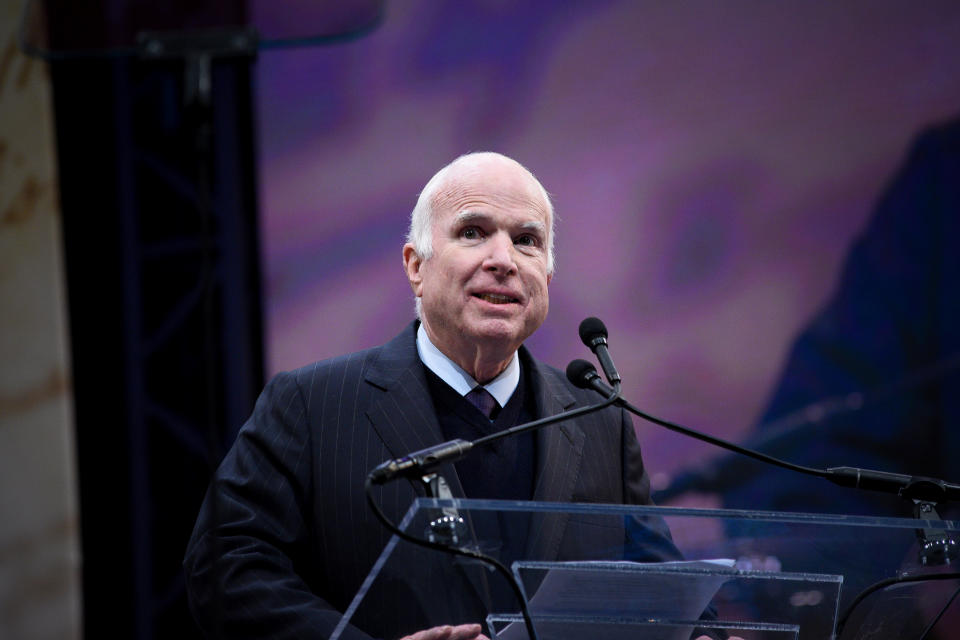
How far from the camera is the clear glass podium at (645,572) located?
1.47 metres

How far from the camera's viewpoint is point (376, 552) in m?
2.06

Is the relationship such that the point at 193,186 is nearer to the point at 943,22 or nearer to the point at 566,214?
the point at 566,214

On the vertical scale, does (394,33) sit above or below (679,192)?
above

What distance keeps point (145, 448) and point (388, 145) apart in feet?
4.37

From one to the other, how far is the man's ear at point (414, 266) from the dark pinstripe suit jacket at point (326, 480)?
0.33 ft

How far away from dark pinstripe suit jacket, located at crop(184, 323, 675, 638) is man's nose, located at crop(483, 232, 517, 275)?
0.86 feet


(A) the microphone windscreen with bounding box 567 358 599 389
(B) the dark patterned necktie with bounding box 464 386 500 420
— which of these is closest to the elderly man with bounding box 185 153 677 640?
(B) the dark patterned necktie with bounding box 464 386 500 420

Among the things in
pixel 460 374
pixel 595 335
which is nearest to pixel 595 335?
pixel 595 335

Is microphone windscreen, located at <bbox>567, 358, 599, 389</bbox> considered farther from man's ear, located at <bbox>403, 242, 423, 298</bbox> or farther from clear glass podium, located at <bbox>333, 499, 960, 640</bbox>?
man's ear, located at <bbox>403, 242, 423, 298</bbox>

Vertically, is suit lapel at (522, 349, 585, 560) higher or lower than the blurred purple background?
lower

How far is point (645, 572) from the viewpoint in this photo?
4.74 ft

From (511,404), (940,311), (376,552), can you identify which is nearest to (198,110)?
(376,552)

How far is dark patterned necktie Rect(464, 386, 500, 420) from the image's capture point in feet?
7.75

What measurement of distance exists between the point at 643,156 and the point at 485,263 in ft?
5.13
